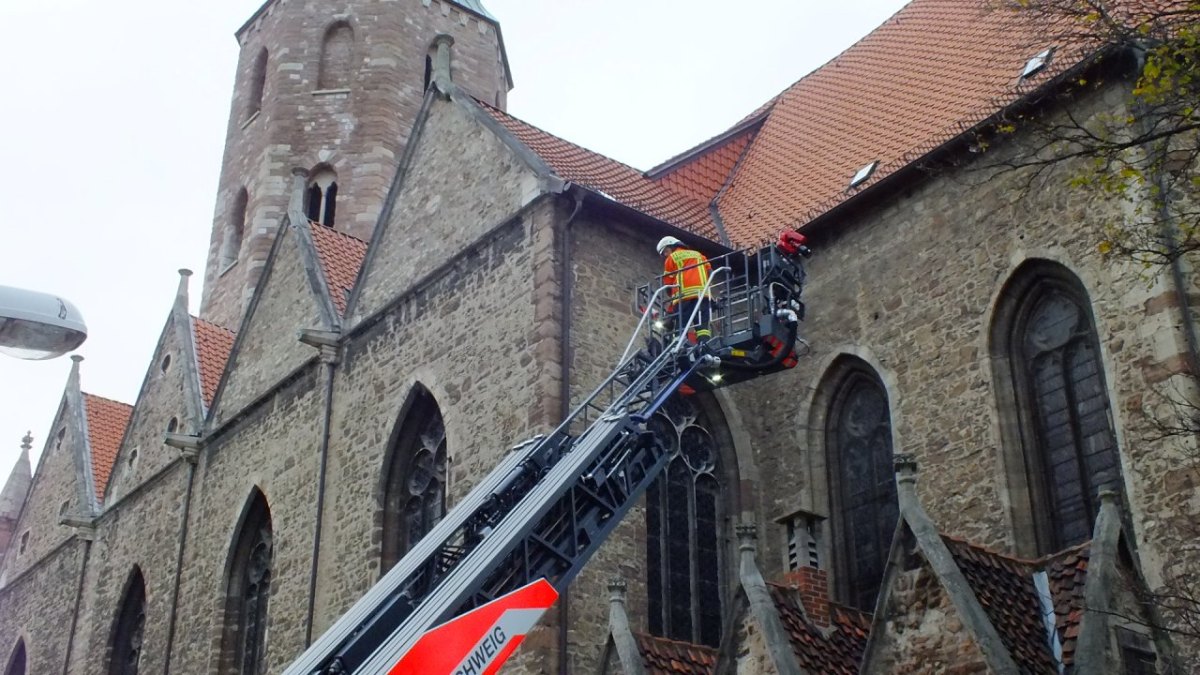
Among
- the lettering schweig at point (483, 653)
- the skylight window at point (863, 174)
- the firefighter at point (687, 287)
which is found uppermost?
the skylight window at point (863, 174)

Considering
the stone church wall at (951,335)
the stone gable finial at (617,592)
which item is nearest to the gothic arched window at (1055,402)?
the stone church wall at (951,335)

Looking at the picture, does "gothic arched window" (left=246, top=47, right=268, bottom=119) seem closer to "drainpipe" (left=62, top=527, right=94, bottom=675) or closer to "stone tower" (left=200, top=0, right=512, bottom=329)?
"stone tower" (left=200, top=0, right=512, bottom=329)

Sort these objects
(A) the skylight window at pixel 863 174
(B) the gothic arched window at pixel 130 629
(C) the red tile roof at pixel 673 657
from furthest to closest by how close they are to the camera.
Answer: (B) the gothic arched window at pixel 130 629 → (A) the skylight window at pixel 863 174 → (C) the red tile roof at pixel 673 657

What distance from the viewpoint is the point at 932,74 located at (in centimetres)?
1599

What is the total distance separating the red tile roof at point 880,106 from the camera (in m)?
14.2

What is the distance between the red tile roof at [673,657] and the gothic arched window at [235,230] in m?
17.7

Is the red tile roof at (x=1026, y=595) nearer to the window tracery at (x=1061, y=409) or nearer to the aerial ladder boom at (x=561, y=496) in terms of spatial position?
the window tracery at (x=1061, y=409)

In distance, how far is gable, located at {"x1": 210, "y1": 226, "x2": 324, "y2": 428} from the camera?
18.3m

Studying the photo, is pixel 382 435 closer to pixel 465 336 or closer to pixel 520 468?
pixel 465 336

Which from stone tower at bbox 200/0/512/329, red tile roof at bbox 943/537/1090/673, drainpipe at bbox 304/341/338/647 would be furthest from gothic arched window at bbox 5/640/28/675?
red tile roof at bbox 943/537/1090/673

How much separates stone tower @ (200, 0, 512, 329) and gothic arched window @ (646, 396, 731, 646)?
12.5 metres

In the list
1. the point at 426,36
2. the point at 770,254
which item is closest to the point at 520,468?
the point at 770,254

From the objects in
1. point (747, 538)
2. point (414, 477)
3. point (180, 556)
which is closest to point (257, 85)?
point (180, 556)

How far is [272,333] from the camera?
1908 centimetres
